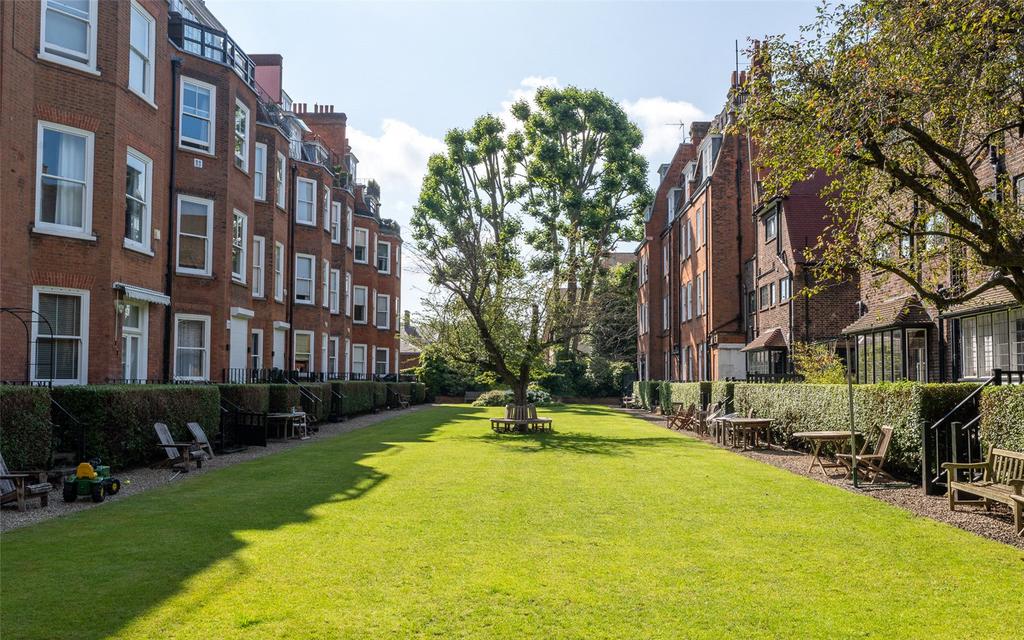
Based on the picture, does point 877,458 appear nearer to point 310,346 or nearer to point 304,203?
point 310,346

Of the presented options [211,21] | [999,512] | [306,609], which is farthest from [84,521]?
[211,21]

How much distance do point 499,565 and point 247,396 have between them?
46.9 feet

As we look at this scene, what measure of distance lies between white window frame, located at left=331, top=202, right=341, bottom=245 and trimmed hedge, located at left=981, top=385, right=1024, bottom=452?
3060 cm

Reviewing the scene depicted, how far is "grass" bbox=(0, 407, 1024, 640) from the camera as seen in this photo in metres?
5.87

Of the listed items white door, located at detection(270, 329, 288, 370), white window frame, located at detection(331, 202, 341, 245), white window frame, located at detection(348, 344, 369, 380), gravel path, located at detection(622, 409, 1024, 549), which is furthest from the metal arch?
white window frame, located at detection(348, 344, 369, 380)

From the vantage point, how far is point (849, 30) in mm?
11719

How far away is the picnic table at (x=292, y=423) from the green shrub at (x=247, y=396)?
0.44 meters

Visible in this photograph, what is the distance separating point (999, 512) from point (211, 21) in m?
29.1

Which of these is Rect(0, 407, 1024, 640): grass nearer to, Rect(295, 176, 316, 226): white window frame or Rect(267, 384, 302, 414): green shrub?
Rect(267, 384, 302, 414): green shrub

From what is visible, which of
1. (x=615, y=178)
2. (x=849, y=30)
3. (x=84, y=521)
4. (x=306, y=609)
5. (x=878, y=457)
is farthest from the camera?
(x=615, y=178)

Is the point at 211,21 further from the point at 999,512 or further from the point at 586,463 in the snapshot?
the point at 999,512

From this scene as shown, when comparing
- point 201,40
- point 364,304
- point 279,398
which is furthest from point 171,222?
point 364,304

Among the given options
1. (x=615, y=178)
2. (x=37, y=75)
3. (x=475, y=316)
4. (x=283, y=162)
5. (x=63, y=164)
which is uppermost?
(x=615, y=178)

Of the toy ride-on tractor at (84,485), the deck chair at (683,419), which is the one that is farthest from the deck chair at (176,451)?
the deck chair at (683,419)
